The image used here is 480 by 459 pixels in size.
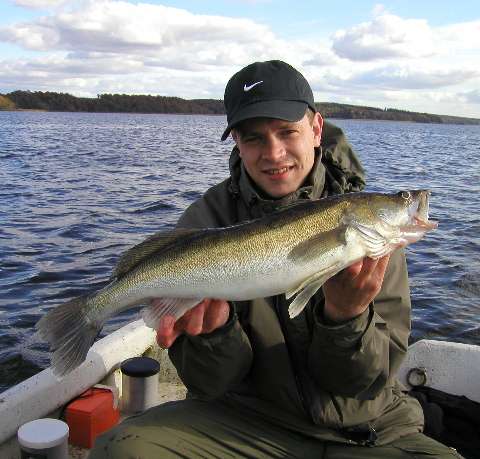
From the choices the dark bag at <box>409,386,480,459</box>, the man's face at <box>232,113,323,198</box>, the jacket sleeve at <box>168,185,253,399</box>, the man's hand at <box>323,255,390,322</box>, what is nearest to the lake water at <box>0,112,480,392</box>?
the dark bag at <box>409,386,480,459</box>

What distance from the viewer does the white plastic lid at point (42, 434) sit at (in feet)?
13.9

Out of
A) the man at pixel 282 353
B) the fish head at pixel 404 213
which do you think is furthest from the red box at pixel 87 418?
the fish head at pixel 404 213

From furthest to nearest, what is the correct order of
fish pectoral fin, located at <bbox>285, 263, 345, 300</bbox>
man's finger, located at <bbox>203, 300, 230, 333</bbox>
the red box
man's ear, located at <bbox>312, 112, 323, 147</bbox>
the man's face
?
the red box < man's ear, located at <bbox>312, 112, 323, 147</bbox> < the man's face < man's finger, located at <bbox>203, 300, 230, 333</bbox> < fish pectoral fin, located at <bbox>285, 263, 345, 300</bbox>

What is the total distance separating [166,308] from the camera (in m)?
3.61

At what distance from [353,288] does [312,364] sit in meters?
0.69

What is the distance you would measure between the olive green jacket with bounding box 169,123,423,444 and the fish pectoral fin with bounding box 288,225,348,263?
1.53 feet

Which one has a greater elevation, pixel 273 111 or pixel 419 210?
pixel 273 111

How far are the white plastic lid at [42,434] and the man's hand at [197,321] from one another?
1.26m

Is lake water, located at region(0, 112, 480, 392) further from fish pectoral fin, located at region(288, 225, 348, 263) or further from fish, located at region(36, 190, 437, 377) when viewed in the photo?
fish pectoral fin, located at region(288, 225, 348, 263)

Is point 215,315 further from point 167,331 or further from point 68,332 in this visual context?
point 68,332

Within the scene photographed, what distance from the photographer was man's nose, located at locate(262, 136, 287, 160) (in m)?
4.17

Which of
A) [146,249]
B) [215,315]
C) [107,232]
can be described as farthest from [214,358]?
[107,232]

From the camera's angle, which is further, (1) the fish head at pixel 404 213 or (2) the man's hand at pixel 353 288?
(1) the fish head at pixel 404 213

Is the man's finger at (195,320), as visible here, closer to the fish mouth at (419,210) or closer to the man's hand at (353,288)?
the man's hand at (353,288)
